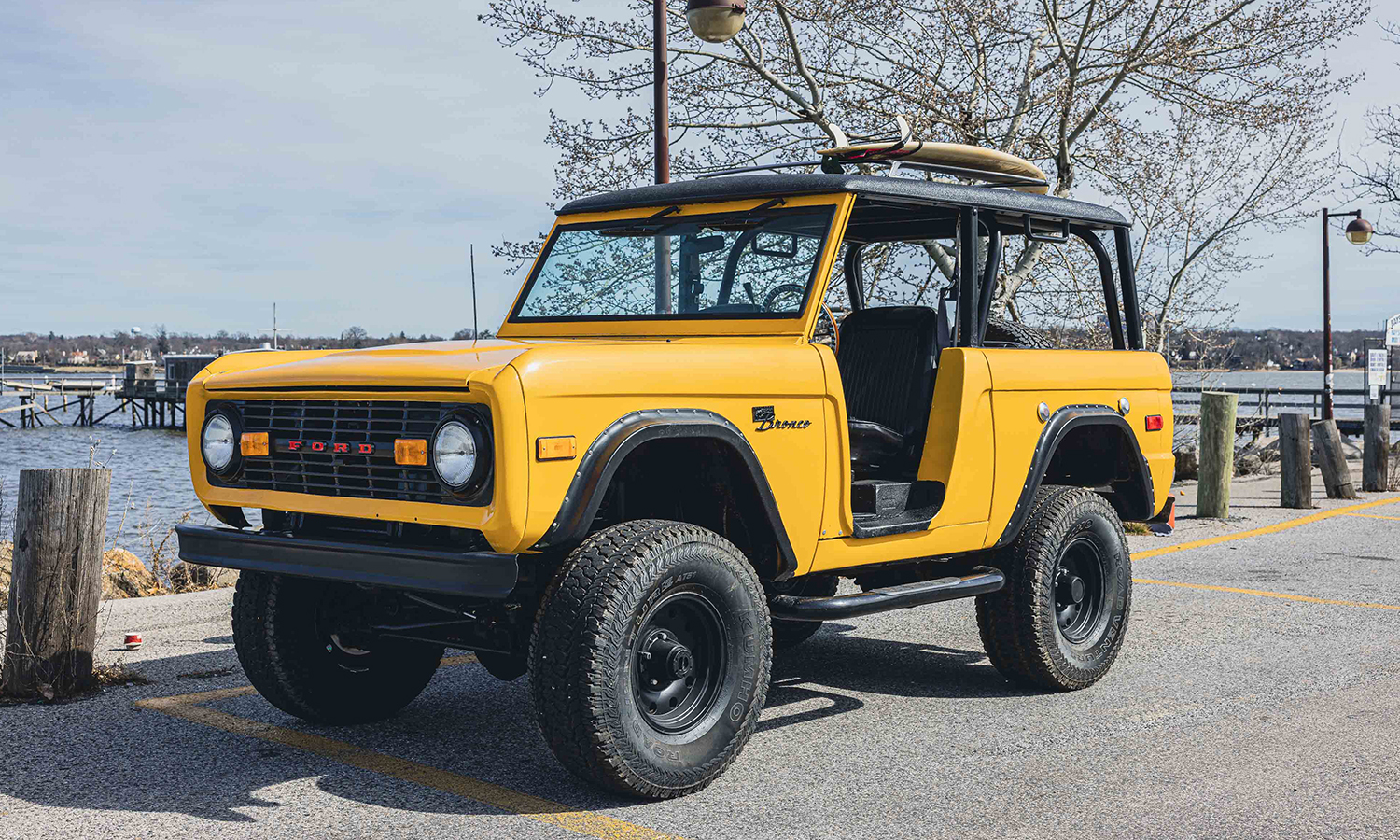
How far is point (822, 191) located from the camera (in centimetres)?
582

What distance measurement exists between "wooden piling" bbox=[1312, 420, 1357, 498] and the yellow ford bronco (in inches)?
391

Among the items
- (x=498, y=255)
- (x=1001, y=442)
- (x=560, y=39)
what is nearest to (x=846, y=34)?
(x=560, y=39)

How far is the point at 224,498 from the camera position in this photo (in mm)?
5223

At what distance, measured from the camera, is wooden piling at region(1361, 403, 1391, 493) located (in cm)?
1689

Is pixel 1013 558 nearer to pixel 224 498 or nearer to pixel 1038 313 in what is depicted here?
pixel 224 498

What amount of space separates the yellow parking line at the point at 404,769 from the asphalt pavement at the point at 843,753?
0.02 meters

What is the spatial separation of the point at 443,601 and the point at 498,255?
12.3m

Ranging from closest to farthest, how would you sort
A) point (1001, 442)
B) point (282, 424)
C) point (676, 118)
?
point (282, 424), point (1001, 442), point (676, 118)

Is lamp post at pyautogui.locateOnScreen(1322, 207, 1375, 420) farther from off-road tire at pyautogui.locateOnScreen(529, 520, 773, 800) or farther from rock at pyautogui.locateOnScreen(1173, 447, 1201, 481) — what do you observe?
off-road tire at pyautogui.locateOnScreen(529, 520, 773, 800)

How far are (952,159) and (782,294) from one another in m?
1.54

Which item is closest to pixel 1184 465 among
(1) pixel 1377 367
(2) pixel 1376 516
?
(2) pixel 1376 516

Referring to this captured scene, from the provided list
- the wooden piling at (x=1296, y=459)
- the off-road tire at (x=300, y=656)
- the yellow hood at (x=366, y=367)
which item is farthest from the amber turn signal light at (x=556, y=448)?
the wooden piling at (x=1296, y=459)

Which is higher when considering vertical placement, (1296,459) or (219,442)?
(219,442)

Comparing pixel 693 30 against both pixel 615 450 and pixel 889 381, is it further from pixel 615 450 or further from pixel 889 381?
pixel 615 450
